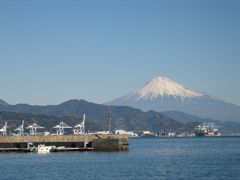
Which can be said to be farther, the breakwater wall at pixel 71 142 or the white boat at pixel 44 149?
the breakwater wall at pixel 71 142

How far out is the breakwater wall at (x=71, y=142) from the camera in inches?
5246

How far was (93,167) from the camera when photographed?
92.4m

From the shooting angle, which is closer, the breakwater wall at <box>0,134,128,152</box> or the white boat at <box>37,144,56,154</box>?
the white boat at <box>37,144,56,154</box>

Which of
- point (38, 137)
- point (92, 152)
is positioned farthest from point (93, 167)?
point (38, 137)

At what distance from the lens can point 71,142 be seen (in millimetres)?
139875

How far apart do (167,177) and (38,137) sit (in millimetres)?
69943

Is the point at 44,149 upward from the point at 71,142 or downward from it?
downward

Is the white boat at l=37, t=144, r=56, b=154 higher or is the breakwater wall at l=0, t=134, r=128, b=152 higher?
the breakwater wall at l=0, t=134, r=128, b=152

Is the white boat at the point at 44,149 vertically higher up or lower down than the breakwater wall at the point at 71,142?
lower down

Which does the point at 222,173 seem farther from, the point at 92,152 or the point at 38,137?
the point at 38,137

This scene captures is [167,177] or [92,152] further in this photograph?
[92,152]

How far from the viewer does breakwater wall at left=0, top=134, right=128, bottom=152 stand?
13325 centimetres

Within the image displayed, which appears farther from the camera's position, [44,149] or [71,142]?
[71,142]

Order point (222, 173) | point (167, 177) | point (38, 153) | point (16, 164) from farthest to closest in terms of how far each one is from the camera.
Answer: point (38, 153), point (16, 164), point (222, 173), point (167, 177)
